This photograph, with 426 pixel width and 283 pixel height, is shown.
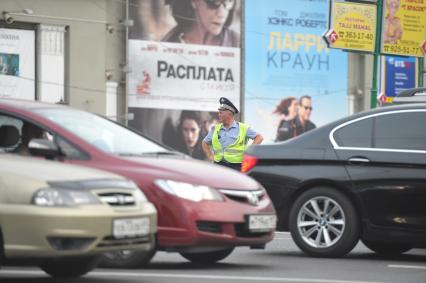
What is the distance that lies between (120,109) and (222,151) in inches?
1218


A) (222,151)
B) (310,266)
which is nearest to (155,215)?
(310,266)

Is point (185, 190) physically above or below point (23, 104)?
below

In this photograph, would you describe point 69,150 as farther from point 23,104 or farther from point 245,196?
point 245,196

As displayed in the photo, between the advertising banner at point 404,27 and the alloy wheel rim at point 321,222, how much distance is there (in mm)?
16461

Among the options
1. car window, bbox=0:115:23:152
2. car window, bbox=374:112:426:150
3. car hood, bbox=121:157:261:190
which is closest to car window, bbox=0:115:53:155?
car window, bbox=0:115:23:152

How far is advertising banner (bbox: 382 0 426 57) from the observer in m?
28.7

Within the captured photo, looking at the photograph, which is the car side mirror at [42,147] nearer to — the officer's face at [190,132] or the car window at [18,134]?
the car window at [18,134]

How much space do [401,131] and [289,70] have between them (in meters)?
39.6

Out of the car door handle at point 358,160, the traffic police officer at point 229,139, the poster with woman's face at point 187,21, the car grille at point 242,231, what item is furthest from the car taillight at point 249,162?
the poster with woman's face at point 187,21

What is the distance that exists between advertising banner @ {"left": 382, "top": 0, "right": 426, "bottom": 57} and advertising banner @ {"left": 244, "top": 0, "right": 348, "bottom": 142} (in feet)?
64.8

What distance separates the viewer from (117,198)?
878 centimetres

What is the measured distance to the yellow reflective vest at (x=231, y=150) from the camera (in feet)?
49.8

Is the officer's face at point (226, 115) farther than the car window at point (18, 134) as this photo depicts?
Yes

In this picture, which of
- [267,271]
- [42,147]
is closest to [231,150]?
[267,271]
